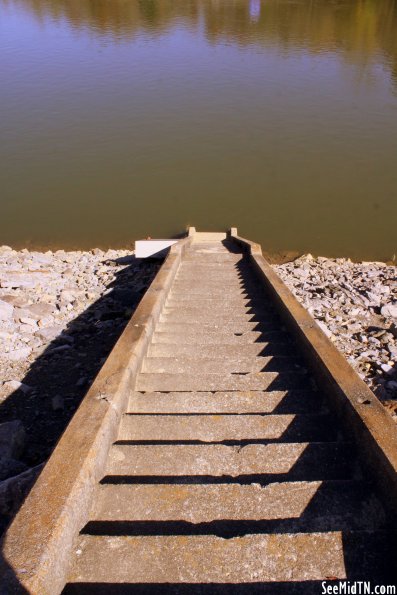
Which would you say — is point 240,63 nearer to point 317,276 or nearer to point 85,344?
point 317,276

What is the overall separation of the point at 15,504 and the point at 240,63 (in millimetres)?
26124

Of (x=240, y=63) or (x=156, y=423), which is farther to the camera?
(x=240, y=63)

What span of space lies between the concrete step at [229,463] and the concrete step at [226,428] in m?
0.16

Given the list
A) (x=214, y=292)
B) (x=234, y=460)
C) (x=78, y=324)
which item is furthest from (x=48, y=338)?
(x=234, y=460)

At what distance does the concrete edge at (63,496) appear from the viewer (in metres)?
1.68

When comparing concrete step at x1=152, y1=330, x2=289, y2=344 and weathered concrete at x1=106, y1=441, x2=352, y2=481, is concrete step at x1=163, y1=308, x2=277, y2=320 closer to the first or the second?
concrete step at x1=152, y1=330, x2=289, y2=344

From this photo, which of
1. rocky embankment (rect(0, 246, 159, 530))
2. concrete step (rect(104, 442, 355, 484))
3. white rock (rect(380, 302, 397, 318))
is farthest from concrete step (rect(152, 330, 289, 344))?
white rock (rect(380, 302, 397, 318))

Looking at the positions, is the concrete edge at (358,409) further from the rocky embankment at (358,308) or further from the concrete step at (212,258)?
the concrete step at (212,258)

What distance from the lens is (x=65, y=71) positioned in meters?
23.4

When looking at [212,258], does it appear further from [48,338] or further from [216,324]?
[216,324]

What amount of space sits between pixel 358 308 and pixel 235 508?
18.3 ft

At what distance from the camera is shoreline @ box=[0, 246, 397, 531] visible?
14.5ft

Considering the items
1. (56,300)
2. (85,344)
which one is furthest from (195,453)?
(56,300)

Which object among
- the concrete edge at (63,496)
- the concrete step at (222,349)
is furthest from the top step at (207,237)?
the concrete edge at (63,496)
